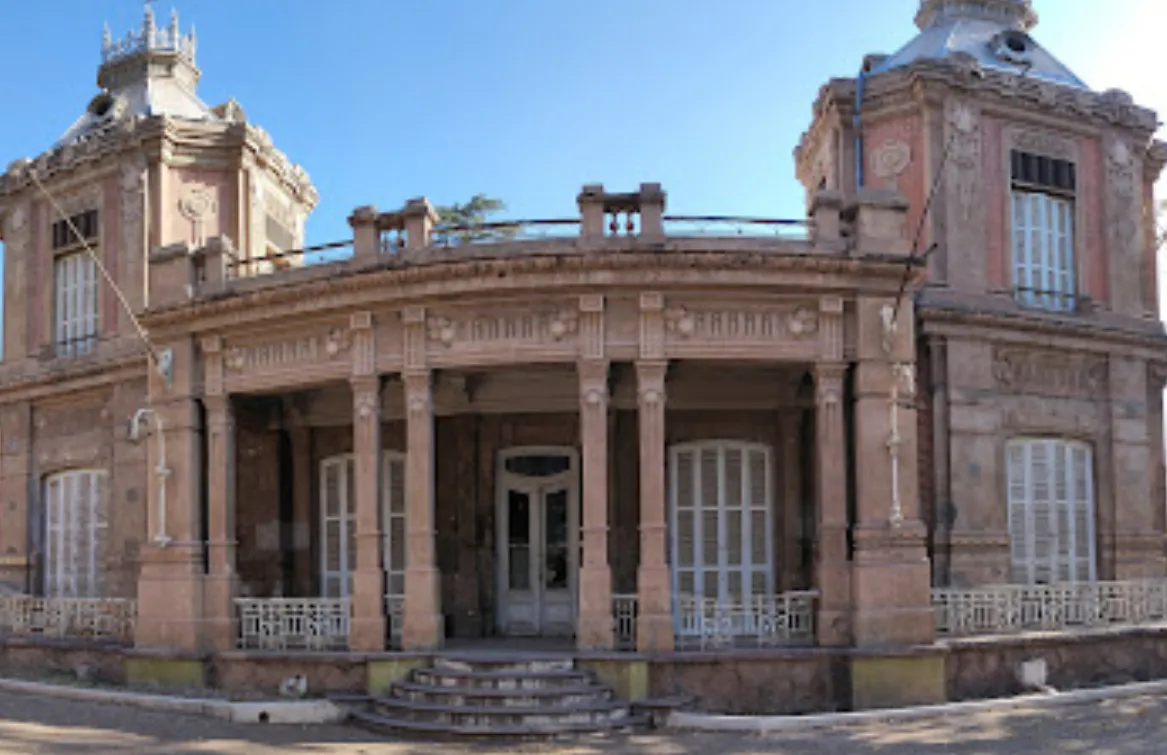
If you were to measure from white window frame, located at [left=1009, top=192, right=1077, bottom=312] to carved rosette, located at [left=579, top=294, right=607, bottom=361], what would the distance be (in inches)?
260

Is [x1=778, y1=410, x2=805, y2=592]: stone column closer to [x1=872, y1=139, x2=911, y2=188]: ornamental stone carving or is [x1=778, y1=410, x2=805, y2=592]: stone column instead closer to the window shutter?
[x1=872, y1=139, x2=911, y2=188]: ornamental stone carving

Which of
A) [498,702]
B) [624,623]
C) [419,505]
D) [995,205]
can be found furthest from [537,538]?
[995,205]

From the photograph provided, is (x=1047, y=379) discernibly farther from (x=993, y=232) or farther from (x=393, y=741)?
(x=393, y=741)

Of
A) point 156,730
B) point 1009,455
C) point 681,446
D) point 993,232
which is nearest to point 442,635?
point 156,730

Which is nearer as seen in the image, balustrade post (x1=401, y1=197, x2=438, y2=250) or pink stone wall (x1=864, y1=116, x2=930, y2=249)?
balustrade post (x1=401, y1=197, x2=438, y2=250)

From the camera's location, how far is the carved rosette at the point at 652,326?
12805 millimetres

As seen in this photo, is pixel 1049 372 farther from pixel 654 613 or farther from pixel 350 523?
pixel 350 523

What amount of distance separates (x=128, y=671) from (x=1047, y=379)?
39.1 ft

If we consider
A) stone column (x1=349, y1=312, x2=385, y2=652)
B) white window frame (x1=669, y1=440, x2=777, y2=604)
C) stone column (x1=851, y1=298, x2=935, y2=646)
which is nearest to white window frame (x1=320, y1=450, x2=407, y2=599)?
stone column (x1=349, y1=312, x2=385, y2=652)

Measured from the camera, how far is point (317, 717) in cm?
1230

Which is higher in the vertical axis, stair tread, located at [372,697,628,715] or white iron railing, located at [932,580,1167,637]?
white iron railing, located at [932,580,1167,637]

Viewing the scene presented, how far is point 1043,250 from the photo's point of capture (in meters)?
16.8

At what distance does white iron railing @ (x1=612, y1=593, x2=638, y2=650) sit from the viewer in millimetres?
12656

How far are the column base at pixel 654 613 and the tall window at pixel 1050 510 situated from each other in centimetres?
563
